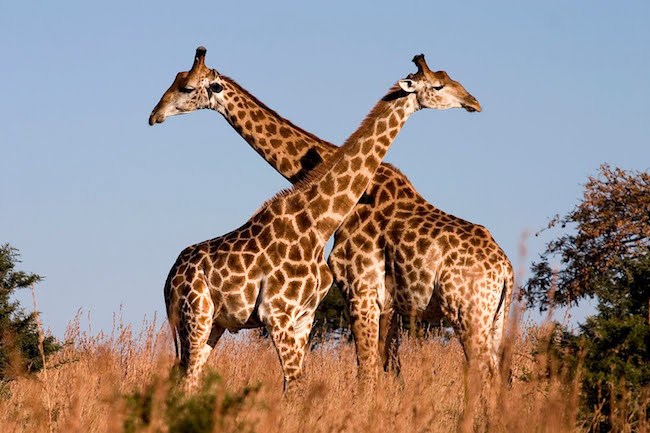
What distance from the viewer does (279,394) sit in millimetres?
8039

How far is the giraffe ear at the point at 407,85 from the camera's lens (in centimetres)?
1267

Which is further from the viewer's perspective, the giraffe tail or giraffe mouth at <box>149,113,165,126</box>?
giraffe mouth at <box>149,113,165,126</box>

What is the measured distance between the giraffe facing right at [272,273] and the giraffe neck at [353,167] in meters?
0.01

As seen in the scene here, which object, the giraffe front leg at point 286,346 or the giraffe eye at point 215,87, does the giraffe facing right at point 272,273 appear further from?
the giraffe eye at point 215,87

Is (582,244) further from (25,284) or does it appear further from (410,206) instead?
(25,284)

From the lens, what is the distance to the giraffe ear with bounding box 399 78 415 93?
12672mm

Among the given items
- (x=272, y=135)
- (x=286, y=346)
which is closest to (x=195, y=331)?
(x=286, y=346)

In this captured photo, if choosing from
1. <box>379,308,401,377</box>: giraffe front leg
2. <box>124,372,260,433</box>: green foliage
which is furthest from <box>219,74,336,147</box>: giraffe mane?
→ <box>124,372,260,433</box>: green foliage

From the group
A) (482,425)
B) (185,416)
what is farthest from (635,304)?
(185,416)

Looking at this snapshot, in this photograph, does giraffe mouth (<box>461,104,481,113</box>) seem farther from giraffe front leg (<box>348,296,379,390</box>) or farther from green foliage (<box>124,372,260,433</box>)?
green foliage (<box>124,372,260,433</box>)

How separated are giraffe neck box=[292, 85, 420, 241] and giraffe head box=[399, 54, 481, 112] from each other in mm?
120

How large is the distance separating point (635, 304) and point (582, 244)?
10110 millimetres

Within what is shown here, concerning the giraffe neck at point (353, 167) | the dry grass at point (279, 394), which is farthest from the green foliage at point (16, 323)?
the giraffe neck at point (353, 167)

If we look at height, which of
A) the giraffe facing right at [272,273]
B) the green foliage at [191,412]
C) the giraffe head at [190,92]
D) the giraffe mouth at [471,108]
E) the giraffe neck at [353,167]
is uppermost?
the giraffe head at [190,92]
